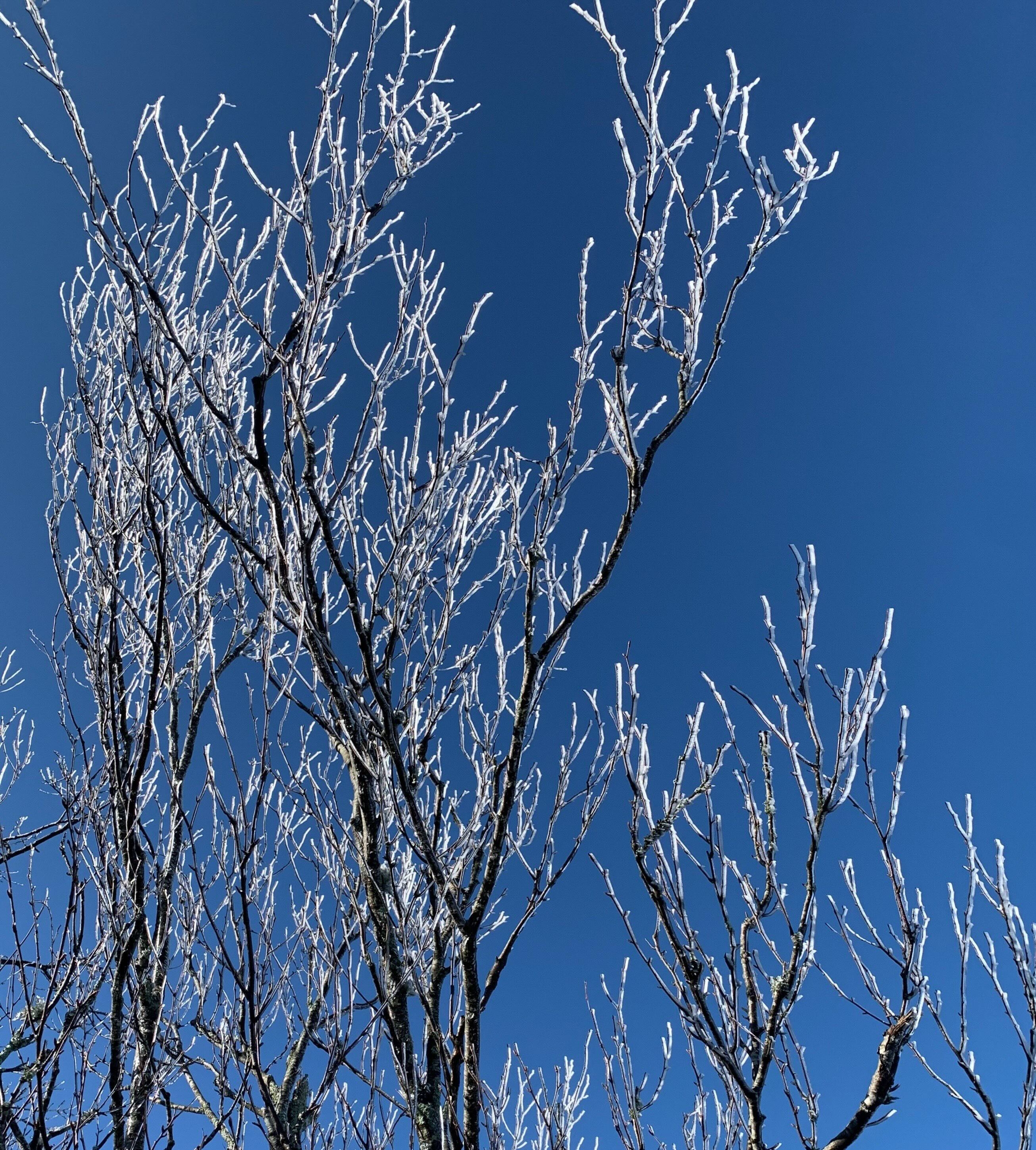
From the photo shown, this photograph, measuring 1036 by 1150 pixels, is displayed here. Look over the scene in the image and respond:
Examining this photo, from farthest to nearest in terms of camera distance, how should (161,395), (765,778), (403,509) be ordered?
(403,509), (765,778), (161,395)

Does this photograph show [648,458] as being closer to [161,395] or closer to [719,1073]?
[161,395]

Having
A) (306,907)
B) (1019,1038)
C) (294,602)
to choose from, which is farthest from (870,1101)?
(294,602)

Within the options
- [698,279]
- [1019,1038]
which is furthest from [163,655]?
[1019,1038]

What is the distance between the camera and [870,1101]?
191 cm

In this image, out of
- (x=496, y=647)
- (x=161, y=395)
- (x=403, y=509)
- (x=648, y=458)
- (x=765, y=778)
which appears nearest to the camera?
(x=161, y=395)

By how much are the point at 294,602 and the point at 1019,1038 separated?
2980 millimetres

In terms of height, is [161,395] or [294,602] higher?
[161,395]

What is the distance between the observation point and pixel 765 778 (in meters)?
2.15

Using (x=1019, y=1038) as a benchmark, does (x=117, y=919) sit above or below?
above

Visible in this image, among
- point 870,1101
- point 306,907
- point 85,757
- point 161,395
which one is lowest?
point 870,1101

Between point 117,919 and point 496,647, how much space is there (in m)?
1.66

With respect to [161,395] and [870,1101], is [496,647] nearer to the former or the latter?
[161,395]

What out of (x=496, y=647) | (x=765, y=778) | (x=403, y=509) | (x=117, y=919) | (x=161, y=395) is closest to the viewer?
(x=161, y=395)

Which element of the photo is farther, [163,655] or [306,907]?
[163,655]
